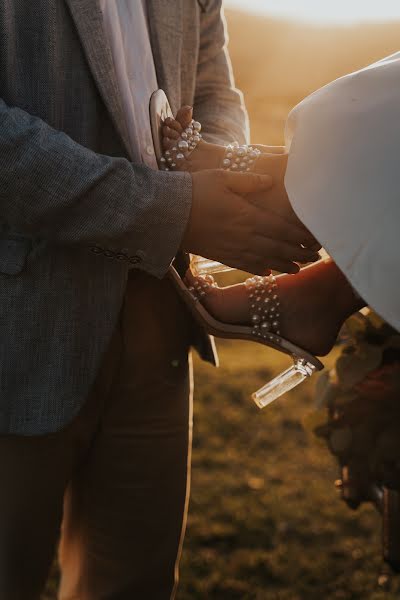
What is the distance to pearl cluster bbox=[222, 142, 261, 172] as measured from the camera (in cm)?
183

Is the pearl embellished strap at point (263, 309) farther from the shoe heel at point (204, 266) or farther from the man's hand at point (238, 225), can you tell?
the man's hand at point (238, 225)

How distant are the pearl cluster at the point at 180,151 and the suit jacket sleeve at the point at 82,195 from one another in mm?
173

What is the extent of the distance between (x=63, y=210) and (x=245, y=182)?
38cm

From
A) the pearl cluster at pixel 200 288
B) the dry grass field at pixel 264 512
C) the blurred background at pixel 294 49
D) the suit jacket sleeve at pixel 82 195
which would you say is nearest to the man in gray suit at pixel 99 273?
the suit jacket sleeve at pixel 82 195

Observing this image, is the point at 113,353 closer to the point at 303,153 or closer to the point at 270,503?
the point at 303,153

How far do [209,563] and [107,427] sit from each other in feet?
5.49

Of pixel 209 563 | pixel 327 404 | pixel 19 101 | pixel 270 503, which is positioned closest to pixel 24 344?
pixel 19 101

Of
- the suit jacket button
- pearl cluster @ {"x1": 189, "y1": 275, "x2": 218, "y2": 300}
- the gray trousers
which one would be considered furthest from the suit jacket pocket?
pearl cluster @ {"x1": 189, "y1": 275, "x2": 218, "y2": 300}

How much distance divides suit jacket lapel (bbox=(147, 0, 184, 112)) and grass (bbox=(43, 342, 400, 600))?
1162 millimetres

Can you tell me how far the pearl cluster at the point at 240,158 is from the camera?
1835 millimetres

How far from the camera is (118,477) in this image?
2121mm

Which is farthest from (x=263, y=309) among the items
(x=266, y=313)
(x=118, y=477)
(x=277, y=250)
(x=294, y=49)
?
(x=294, y=49)

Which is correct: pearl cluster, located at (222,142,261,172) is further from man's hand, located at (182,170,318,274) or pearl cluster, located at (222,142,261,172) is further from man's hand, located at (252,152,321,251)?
man's hand, located at (182,170,318,274)

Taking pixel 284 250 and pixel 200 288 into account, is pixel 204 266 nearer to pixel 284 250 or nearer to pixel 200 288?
pixel 200 288
